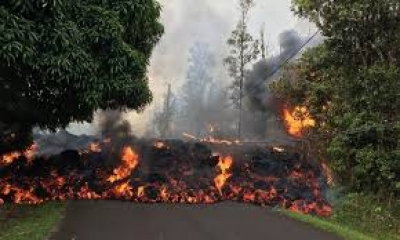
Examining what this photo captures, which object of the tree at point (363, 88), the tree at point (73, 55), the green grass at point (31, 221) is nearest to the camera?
the tree at point (73, 55)

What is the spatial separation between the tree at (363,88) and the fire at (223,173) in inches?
321

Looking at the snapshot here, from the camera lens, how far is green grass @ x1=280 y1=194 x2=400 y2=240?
65.6 feet

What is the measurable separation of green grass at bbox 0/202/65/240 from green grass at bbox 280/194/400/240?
31.3 ft

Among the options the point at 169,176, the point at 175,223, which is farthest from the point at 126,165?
the point at 175,223

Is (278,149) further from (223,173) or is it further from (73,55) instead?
(73,55)

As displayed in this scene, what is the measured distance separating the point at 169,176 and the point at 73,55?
17.1 metres

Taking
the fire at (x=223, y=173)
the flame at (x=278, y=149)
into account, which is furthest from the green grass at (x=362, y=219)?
the flame at (x=278, y=149)

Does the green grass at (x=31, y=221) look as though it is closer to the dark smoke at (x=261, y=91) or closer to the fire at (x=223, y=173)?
the fire at (x=223, y=173)

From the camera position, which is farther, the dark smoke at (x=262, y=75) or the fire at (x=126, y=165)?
the dark smoke at (x=262, y=75)

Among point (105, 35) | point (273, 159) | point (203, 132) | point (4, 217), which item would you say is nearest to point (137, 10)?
point (105, 35)

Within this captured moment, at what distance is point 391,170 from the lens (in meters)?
21.9

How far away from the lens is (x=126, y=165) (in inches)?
1312

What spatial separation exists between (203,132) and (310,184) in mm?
50928

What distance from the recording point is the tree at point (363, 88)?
2250 cm
